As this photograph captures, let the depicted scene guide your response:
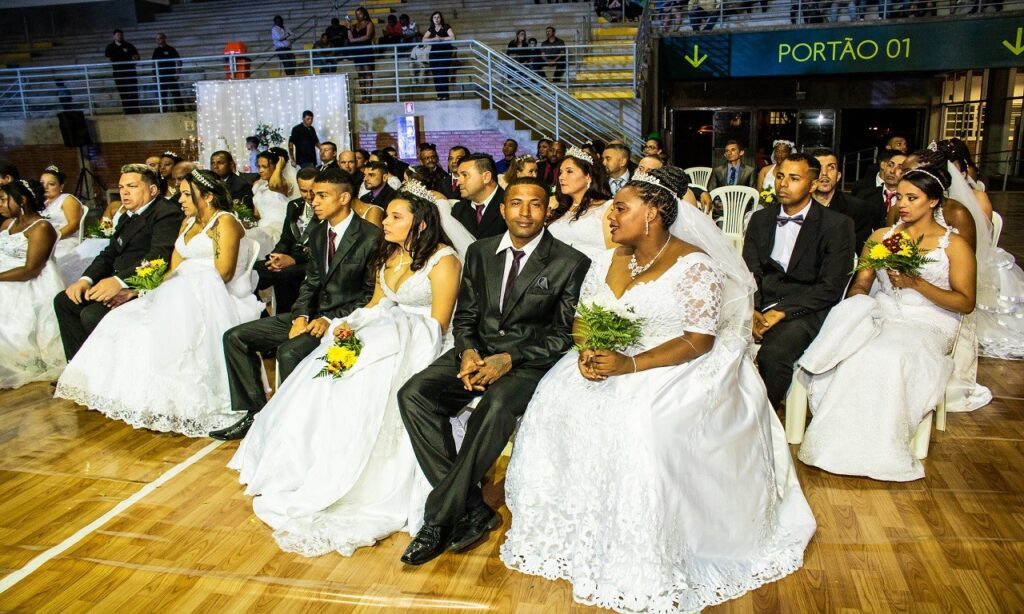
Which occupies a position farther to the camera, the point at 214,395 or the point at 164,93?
the point at 164,93

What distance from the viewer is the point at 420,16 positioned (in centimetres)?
1648

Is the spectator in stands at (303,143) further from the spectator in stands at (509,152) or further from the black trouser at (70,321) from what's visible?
the black trouser at (70,321)

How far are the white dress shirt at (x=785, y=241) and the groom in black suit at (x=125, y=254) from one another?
3973 mm

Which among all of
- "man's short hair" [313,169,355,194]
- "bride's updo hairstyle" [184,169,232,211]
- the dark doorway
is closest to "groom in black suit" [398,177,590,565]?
"man's short hair" [313,169,355,194]

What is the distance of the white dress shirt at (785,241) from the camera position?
179 inches

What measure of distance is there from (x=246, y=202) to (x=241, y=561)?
5.03m

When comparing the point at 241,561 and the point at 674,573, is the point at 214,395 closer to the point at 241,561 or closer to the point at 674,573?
the point at 241,561

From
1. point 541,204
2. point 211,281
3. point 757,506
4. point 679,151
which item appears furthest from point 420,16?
point 757,506

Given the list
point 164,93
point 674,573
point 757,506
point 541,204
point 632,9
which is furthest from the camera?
point 164,93

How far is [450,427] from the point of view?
11.7ft

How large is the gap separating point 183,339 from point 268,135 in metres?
9.02

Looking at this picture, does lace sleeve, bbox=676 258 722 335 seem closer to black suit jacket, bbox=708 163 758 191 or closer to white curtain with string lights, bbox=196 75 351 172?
black suit jacket, bbox=708 163 758 191

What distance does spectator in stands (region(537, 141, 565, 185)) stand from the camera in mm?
8671

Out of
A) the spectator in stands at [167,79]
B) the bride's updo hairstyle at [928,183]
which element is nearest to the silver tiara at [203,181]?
the bride's updo hairstyle at [928,183]
